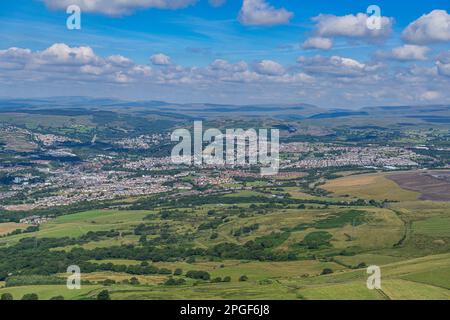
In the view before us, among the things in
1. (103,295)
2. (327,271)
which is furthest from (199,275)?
(103,295)

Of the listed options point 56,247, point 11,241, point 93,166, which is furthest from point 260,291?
point 93,166

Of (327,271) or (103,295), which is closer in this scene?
(103,295)

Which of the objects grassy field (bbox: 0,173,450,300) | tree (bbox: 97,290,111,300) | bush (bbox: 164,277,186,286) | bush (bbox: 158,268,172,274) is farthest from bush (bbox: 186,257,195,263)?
tree (bbox: 97,290,111,300)

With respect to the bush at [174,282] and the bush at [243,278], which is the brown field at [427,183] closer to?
the bush at [243,278]

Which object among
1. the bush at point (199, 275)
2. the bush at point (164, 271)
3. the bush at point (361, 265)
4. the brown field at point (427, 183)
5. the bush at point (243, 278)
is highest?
the brown field at point (427, 183)

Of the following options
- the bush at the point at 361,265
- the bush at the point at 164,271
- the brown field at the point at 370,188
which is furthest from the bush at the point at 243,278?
the brown field at the point at 370,188

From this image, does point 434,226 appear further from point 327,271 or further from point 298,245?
point 327,271

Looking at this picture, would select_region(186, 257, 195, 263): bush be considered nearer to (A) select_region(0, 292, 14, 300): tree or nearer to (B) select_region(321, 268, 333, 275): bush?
(B) select_region(321, 268, 333, 275): bush

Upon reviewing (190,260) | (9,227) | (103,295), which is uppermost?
(103,295)

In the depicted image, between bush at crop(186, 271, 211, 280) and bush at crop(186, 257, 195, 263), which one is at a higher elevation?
bush at crop(186, 271, 211, 280)

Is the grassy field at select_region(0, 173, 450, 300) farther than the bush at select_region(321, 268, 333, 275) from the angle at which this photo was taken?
No
